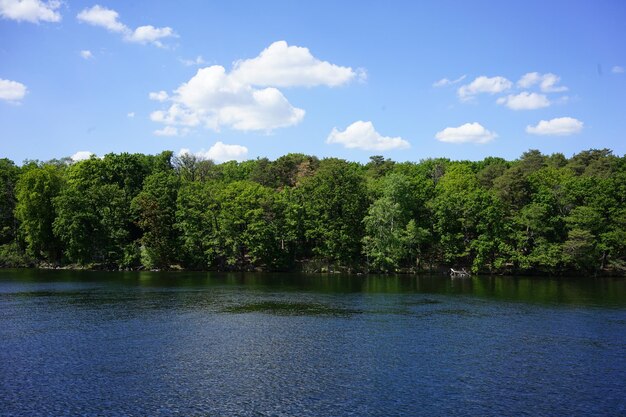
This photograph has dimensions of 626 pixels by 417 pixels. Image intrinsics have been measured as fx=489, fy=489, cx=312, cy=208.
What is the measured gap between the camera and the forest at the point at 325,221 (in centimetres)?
9156

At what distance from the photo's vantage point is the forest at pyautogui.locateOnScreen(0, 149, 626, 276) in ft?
300

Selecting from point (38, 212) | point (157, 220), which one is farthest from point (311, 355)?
point (38, 212)

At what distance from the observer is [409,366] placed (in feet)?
96.1

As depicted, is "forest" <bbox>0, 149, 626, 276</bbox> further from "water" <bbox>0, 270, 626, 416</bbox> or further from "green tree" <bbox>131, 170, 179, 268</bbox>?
"water" <bbox>0, 270, 626, 416</bbox>

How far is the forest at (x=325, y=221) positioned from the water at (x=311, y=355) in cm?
3371

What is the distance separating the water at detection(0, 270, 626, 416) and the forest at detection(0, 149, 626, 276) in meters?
33.7

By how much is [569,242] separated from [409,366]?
7009cm

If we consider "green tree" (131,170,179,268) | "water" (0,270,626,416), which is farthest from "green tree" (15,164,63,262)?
"water" (0,270,626,416)

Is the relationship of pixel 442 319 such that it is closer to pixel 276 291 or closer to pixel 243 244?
pixel 276 291

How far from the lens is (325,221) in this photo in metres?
99.2

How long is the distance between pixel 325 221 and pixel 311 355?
67.6m

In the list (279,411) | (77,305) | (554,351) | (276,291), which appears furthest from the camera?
(276,291)

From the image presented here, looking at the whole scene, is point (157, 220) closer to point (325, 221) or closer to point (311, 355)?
point (325, 221)

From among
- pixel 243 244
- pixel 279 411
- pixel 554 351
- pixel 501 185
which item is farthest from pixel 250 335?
pixel 501 185
